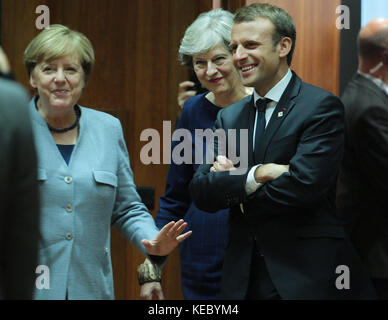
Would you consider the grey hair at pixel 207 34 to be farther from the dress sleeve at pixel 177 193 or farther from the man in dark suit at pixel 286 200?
the man in dark suit at pixel 286 200

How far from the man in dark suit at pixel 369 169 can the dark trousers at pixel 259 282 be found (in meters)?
0.52

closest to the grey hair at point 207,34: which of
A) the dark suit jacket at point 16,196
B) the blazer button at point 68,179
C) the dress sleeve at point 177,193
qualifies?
the dress sleeve at point 177,193

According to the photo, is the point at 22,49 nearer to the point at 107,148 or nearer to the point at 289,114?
the point at 107,148

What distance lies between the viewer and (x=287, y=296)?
2678 millimetres

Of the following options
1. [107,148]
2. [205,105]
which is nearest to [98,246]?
[107,148]

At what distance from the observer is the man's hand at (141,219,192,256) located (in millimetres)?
2658

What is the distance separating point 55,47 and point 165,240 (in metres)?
0.82

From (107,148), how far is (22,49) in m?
1.97

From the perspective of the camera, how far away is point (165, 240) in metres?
2.69

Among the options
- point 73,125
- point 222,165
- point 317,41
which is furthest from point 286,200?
point 317,41

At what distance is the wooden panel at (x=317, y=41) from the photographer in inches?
150

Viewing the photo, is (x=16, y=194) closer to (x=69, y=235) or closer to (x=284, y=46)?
(x=69, y=235)

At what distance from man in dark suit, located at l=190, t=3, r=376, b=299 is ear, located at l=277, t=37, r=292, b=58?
0.43ft

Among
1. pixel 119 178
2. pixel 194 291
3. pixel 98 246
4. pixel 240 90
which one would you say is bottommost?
pixel 194 291
